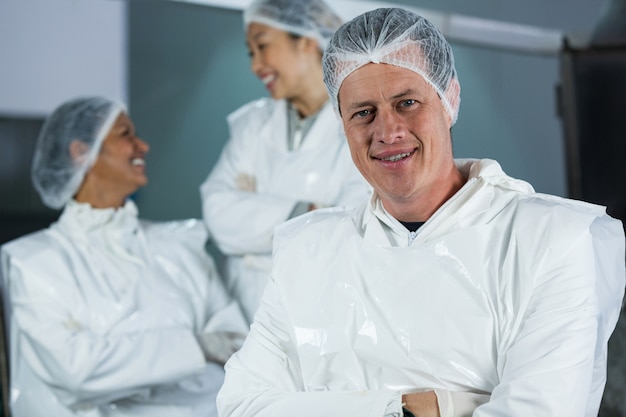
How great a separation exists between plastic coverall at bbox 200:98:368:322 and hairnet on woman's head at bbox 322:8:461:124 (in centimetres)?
80

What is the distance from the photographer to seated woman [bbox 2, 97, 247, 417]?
7.10 feet

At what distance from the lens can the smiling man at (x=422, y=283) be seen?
1150mm

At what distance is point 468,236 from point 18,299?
1396mm

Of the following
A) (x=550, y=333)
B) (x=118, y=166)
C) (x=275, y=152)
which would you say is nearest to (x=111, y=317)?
(x=118, y=166)

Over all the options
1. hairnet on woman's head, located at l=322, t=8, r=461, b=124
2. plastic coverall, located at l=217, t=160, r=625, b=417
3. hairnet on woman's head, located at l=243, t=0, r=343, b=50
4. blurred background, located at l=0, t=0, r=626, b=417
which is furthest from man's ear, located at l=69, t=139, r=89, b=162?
hairnet on woman's head, located at l=322, t=8, r=461, b=124

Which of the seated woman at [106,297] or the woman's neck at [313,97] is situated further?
the woman's neck at [313,97]

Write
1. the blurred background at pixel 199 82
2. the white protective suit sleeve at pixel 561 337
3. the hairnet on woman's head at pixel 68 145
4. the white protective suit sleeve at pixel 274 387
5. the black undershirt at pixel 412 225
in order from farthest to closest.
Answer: the blurred background at pixel 199 82 < the hairnet on woman's head at pixel 68 145 < the black undershirt at pixel 412 225 < the white protective suit sleeve at pixel 274 387 < the white protective suit sleeve at pixel 561 337

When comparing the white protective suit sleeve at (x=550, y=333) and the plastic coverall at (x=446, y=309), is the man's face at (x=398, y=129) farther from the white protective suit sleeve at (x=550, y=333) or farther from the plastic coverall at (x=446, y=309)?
the white protective suit sleeve at (x=550, y=333)

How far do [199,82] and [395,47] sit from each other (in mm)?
1858

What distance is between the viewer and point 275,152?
2.35m

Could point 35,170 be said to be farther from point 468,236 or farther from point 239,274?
point 468,236

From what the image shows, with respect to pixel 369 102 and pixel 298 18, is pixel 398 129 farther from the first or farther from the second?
pixel 298 18

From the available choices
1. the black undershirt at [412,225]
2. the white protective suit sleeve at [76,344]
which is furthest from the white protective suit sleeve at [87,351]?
the black undershirt at [412,225]

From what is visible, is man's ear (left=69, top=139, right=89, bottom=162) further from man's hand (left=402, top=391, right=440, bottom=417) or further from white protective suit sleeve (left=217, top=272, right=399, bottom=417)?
man's hand (left=402, top=391, right=440, bottom=417)
